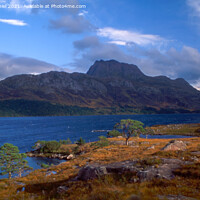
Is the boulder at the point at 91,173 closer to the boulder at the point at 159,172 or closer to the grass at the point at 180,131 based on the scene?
the boulder at the point at 159,172

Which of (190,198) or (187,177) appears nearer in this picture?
(190,198)

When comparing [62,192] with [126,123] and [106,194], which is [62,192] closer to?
[106,194]

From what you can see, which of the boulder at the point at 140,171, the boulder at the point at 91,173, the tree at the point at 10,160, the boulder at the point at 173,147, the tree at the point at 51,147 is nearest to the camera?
the boulder at the point at 140,171

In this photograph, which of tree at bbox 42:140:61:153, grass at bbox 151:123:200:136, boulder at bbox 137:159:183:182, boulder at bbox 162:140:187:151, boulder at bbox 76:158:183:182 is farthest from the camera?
grass at bbox 151:123:200:136

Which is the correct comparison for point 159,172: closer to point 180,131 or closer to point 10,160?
point 10,160

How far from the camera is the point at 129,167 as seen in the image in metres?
15.3

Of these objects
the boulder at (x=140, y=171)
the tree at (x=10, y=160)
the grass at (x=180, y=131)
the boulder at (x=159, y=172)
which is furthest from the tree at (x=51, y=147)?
the boulder at (x=159, y=172)

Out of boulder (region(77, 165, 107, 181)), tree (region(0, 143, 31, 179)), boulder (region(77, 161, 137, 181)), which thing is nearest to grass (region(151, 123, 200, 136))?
tree (region(0, 143, 31, 179))

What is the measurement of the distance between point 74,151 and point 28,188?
76628mm

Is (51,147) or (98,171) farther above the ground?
(98,171)

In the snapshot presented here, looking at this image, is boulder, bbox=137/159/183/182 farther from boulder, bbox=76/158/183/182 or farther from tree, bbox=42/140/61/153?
tree, bbox=42/140/61/153

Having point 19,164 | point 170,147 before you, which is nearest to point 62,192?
point 170,147

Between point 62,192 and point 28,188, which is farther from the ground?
point 62,192

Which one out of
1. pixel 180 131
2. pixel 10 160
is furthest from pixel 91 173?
pixel 180 131
